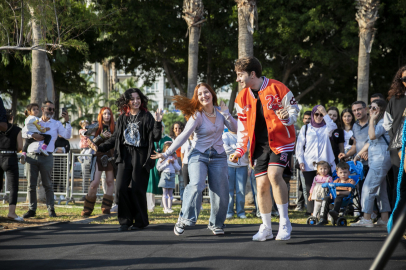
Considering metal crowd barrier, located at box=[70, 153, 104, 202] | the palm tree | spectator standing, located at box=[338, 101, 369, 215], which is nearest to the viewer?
spectator standing, located at box=[338, 101, 369, 215]

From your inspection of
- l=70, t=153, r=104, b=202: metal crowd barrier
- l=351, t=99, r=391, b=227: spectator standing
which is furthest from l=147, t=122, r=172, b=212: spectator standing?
l=351, t=99, r=391, b=227: spectator standing

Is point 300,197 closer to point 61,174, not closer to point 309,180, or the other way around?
point 309,180

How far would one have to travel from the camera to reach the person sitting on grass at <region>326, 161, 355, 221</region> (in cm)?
755

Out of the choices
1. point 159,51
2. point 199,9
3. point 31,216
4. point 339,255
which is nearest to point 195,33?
point 199,9

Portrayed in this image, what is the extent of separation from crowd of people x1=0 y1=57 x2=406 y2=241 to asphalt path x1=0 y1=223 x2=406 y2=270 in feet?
1.18

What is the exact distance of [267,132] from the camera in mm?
5535

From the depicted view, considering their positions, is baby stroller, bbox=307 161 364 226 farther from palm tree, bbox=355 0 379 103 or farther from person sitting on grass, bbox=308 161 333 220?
palm tree, bbox=355 0 379 103

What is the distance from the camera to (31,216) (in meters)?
8.55

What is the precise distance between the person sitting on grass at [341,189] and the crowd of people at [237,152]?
0.05 feet

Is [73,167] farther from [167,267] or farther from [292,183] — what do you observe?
[167,267]

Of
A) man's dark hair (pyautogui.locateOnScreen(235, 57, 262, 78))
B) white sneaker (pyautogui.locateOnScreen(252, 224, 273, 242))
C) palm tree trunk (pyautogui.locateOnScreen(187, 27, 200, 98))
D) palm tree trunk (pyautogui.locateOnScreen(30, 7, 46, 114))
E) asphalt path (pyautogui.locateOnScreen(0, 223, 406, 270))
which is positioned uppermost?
palm tree trunk (pyautogui.locateOnScreen(187, 27, 200, 98))

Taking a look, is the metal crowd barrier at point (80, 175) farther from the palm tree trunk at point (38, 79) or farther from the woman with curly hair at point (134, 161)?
the woman with curly hair at point (134, 161)

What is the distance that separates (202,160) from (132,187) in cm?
137

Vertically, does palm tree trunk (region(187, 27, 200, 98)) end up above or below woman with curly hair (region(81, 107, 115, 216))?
above
